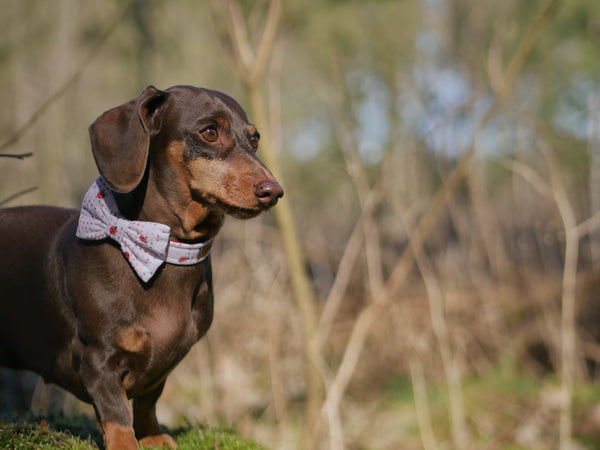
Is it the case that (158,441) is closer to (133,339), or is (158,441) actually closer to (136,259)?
(133,339)

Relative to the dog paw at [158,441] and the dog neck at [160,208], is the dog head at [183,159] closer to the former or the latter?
the dog neck at [160,208]

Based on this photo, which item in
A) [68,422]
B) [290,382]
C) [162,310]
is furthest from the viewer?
[290,382]

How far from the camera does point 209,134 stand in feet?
8.60

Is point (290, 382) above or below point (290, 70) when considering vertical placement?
below

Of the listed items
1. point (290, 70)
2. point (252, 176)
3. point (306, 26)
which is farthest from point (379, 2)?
point (252, 176)

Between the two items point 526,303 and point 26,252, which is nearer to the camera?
point 26,252

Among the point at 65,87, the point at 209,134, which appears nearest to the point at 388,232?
the point at 65,87

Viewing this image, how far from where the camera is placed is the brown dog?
246 cm

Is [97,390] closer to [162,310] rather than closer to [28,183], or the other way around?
[162,310]

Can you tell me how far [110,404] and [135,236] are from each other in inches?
27.6

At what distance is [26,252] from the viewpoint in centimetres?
288

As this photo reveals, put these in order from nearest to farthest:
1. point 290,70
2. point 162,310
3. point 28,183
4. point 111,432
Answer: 1. point 111,432
2. point 162,310
3. point 28,183
4. point 290,70

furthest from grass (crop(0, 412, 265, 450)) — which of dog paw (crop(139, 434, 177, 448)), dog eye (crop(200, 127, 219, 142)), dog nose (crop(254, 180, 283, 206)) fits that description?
dog eye (crop(200, 127, 219, 142))

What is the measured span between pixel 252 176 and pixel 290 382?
21.3 feet
